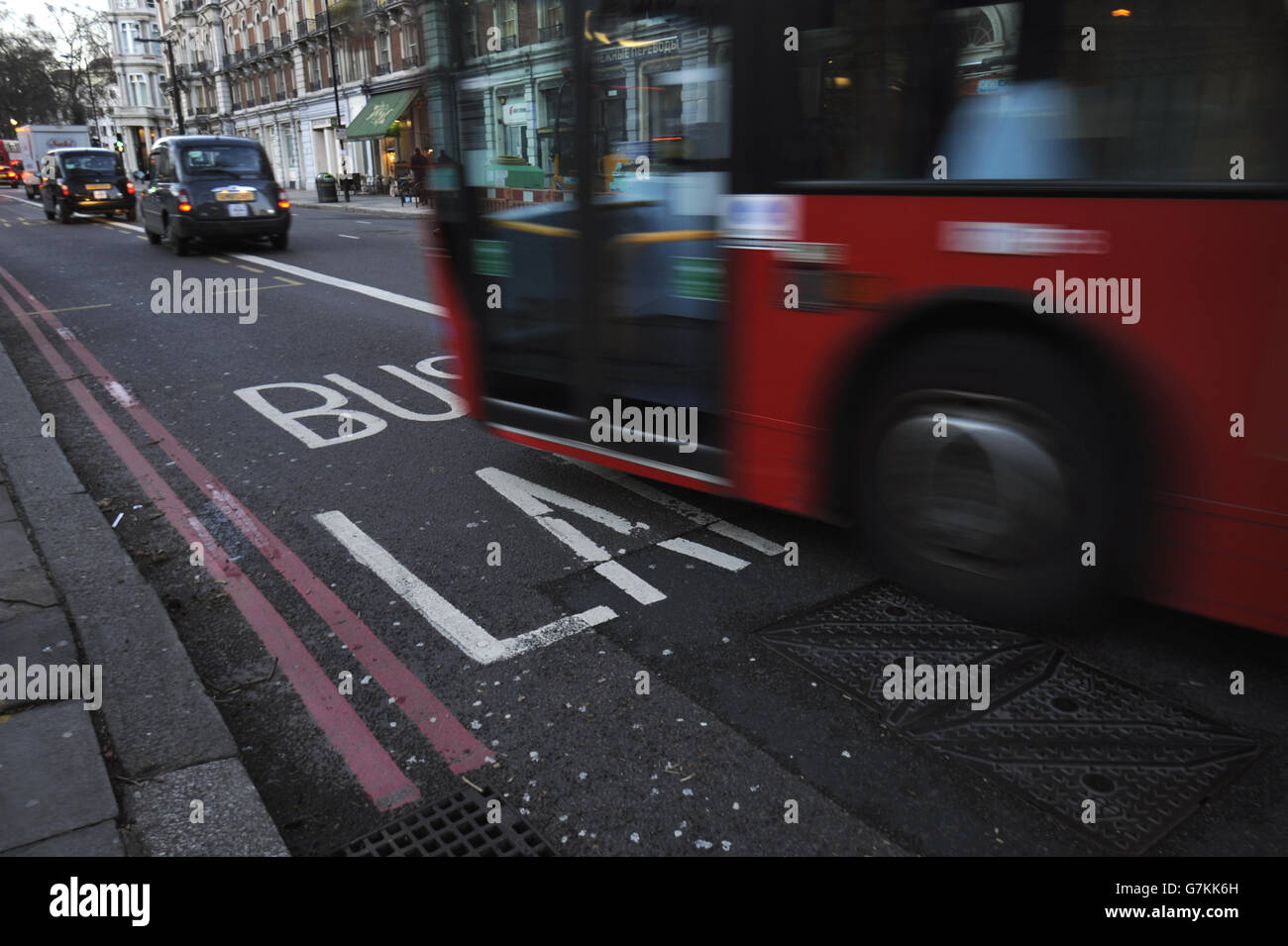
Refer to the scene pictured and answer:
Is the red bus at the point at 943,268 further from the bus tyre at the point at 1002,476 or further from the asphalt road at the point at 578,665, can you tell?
the asphalt road at the point at 578,665

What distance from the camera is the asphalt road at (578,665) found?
2.64 metres

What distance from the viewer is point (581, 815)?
2.66 m

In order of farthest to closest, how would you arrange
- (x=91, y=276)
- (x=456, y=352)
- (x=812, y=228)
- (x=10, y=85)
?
1. (x=10, y=85)
2. (x=91, y=276)
3. (x=456, y=352)
4. (x=812, y=228)

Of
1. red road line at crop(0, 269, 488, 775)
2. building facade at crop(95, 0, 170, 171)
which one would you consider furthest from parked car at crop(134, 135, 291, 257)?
building facade at crop(95, 0, 170, 171)

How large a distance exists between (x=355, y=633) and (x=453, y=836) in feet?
4.58

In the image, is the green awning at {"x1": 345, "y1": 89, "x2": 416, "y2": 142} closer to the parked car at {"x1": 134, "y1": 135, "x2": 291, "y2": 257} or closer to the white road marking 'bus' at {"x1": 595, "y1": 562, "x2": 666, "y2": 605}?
the parked car at {"x1": 134, "y1": 135, "x2": 291, "y2": 257}

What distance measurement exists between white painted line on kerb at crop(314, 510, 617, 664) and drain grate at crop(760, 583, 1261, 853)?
794 mm

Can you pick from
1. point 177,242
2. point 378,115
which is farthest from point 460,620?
point 378,115

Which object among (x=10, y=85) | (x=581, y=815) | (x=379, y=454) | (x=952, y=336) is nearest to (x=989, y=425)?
(x=952, y=336)

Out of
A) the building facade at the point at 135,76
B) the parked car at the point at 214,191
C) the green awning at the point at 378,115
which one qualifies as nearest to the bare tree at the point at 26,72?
the building facade at the point at 135,76

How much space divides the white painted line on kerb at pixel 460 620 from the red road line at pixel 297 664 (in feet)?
1.64

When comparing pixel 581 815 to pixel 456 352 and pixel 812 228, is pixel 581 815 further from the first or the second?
pixel 456 352

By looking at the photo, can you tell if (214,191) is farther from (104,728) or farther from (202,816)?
(202,816)
